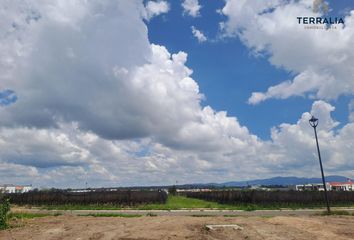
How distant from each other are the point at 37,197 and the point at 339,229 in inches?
1991

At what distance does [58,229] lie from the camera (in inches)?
875

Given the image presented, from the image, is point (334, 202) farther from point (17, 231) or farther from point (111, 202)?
point (17, 231)

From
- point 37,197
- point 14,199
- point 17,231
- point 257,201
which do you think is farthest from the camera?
point 14,199

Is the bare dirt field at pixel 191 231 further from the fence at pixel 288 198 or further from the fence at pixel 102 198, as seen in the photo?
the fence at pixel 102 198

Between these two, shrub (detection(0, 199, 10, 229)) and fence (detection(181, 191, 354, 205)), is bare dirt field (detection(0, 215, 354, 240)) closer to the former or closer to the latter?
shrub (detection(0, 199, 10, 229))

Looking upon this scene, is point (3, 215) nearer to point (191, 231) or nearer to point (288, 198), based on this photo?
point (191, 231)

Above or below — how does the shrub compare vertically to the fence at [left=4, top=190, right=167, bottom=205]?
below

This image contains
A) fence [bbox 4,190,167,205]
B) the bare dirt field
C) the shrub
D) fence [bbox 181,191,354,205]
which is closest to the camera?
the bare dirt field

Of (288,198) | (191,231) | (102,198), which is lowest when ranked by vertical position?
(191,231)

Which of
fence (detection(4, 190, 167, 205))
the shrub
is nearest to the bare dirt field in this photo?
the shrub

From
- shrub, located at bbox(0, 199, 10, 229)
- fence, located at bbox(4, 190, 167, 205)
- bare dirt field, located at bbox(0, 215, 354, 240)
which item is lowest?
bare dirt field, located at bbox(0, 215, 354, 240)

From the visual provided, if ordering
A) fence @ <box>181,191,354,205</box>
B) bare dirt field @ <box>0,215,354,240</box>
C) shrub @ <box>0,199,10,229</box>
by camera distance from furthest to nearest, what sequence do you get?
fence @ <box>181,191,354,205</box>, shrub @ <box>0,199,10,229</box>, bare dirt field @ <box>0,215,354,240</box>

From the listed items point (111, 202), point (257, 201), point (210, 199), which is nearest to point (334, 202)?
point (257, 201)

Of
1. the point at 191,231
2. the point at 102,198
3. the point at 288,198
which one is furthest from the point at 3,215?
the point at 288,198
